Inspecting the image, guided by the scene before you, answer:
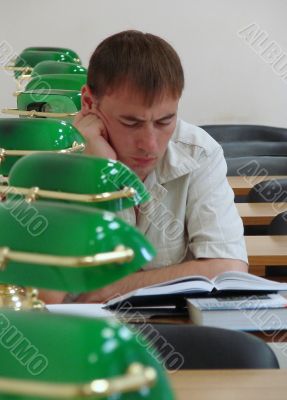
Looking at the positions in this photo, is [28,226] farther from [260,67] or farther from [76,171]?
[260,67]

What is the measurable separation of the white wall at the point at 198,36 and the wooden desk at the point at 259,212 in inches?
123

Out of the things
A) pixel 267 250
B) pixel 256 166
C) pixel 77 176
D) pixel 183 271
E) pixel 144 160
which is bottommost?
pixel 256 166

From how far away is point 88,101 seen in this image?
79.3 inches

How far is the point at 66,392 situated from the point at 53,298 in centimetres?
122

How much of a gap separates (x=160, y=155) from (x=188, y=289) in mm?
390

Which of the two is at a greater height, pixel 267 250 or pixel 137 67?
pixel 137 67

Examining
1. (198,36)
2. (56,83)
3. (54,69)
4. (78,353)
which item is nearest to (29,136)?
(78,353)

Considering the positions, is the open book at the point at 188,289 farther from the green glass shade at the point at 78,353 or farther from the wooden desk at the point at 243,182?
the wooden desk at the point at 243,182

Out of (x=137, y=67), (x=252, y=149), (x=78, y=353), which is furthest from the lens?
(x=252, y=149)

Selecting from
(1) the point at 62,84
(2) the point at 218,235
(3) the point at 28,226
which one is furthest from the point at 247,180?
(3) the point at 28,226

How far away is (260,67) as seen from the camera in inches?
241

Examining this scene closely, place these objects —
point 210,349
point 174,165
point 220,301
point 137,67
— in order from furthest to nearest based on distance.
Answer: point 174,165
point 137,67
point 220,301
point 210,349

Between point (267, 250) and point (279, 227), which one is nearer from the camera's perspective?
point (267, 250)

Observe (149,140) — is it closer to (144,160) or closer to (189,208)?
(144,160)
